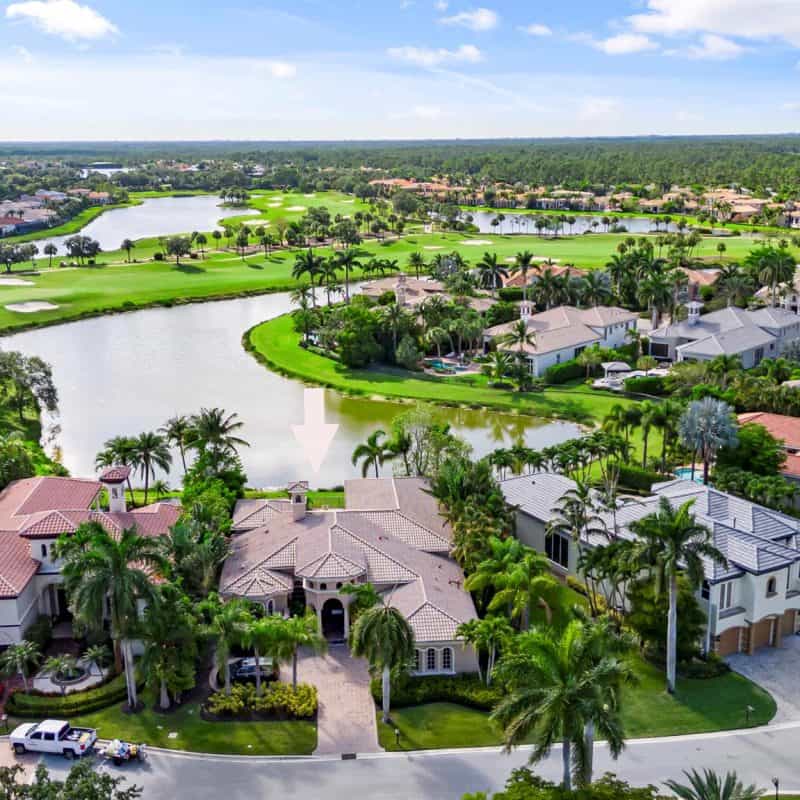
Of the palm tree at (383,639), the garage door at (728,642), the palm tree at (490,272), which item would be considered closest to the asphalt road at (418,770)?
the palm tree at (383,639)

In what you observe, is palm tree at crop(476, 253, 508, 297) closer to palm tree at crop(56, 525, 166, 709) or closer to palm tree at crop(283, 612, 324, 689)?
palm tree at crop(283, 612, 324, 689)

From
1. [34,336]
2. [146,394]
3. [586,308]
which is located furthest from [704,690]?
[34,336]

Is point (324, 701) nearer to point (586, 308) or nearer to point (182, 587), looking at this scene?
point (182, 587)

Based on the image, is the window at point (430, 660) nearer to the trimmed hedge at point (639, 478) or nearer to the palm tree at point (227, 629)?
the palm tree at point (227, 629)

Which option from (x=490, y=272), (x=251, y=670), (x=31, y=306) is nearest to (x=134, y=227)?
(x=31, y=306)

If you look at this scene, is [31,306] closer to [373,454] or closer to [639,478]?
[373,454]
